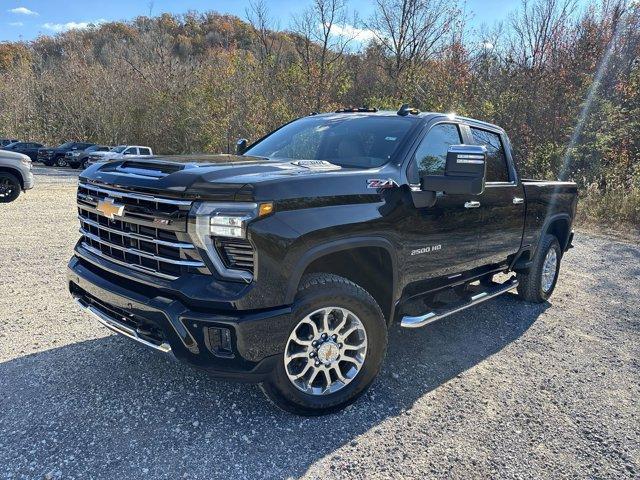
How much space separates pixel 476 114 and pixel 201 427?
17.8m

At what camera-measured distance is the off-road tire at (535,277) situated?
5.38 meters

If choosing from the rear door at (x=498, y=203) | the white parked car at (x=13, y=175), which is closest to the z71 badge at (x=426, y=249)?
the rear door at (x=498, y=203)

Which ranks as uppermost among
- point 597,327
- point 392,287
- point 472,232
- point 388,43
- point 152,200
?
point 388,43

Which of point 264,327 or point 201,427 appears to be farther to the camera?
point 201,427

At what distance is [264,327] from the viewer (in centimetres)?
259

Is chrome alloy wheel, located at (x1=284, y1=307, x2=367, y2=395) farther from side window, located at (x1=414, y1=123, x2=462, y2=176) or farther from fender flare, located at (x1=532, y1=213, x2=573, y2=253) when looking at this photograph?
fender flare, located at (x1=532, y1=213, x2=573, y2=253)

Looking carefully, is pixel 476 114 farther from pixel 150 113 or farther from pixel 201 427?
pixel 150 113

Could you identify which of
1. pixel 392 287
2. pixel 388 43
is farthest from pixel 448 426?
pixel 388 43

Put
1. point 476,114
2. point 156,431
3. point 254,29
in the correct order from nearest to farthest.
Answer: point 156,431 → point 476,114 → point 254,29

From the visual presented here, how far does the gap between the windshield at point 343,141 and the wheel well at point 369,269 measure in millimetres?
653

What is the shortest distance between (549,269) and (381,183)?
Result: 351cm

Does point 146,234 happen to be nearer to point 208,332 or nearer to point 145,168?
point 145,168

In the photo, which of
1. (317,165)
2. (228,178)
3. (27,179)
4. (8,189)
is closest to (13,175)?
(27,179)

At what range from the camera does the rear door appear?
4.25 m
